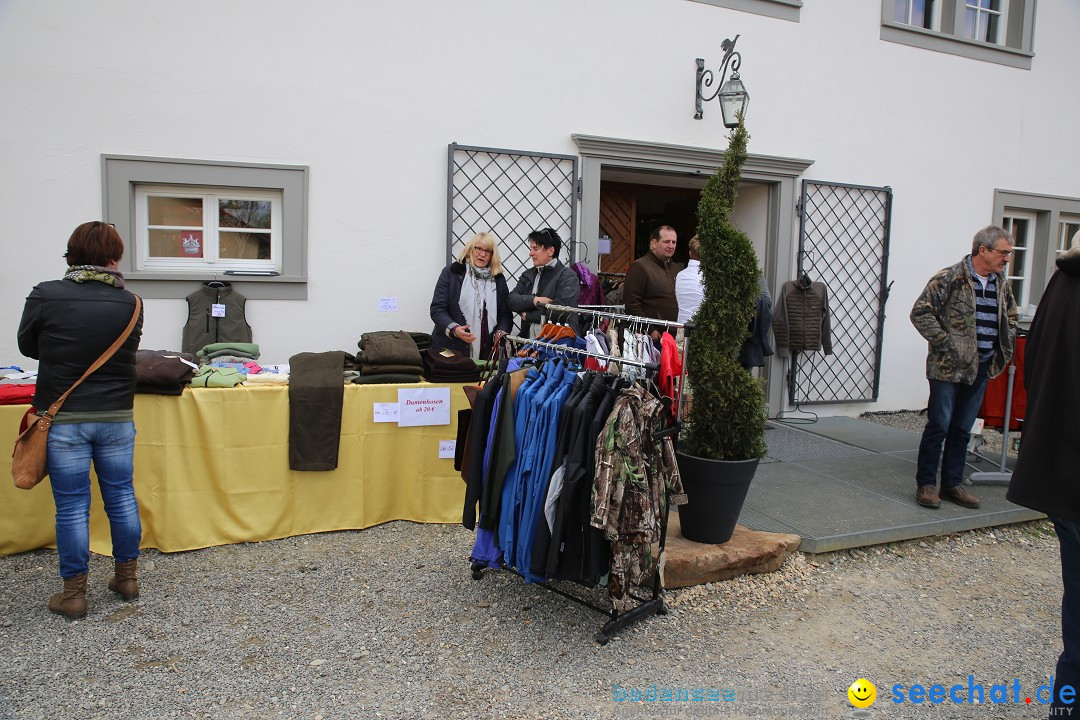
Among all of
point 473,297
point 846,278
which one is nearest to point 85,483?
point 473,297

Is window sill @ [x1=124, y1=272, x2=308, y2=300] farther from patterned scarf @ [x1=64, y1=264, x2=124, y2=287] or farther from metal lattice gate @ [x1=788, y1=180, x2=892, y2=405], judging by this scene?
metal lattice gate @ [x1=788, y1=180, x2=892, y2=405]

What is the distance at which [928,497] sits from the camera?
485 centimetres

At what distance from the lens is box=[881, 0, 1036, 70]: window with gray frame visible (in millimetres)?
7602

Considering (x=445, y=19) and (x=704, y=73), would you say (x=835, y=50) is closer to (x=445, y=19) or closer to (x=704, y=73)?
(x=704, y=73)

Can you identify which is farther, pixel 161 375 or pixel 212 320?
pixel 212 320

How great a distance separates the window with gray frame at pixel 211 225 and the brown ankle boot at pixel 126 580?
2.54 meters

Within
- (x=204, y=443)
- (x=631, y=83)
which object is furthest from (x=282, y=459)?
(x=631, y=83)

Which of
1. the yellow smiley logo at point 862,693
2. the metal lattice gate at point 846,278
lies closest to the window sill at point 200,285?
the yellow smiley logo at point 862,693

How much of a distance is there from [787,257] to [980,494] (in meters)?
2.87

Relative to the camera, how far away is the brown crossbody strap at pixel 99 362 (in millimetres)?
3223

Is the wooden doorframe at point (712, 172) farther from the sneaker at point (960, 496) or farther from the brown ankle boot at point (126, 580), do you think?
the brown ankle boot at point (126, 580)

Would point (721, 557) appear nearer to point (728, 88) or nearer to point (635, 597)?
point (635, 597)

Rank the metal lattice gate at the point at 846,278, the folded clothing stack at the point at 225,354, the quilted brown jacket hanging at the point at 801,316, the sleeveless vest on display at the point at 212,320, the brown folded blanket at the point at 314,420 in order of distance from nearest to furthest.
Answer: the brown folded blanket at the point at 314,420
the folded clothing stack at the point at 225,354
the sleeveless vest on display at the point at 212,320
the quilted brown jacket hanging at the point at 801,316
the metal lattice gate at the point at 846,278

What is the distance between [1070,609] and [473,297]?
12.5 feet
